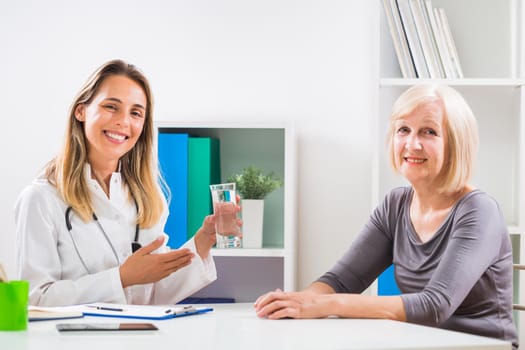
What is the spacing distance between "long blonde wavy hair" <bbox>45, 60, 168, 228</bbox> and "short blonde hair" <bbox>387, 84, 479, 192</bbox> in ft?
2.77

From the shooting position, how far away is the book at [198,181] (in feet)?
9.80

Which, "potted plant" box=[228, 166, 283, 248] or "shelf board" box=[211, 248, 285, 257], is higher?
"potted plant" box=[228, 166, 283, 248]

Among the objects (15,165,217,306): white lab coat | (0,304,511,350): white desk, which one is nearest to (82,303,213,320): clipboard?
(0,304,511,350): white desk

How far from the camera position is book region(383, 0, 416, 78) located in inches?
115

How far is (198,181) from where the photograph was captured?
9.83 ft

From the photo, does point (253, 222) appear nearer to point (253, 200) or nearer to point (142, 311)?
point (253, 200)

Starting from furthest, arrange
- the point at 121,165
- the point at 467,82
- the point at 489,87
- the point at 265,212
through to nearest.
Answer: the point at 265,212 → the point at 489,87 → the point at 467,82 → the point at 121,165

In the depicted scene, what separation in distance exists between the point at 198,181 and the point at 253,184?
22 cm

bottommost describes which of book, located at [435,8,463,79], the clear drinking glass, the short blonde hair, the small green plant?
the clear drinking glass

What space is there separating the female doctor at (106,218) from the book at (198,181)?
510mm

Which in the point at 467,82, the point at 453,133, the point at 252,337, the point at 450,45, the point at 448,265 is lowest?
the point at 252,337

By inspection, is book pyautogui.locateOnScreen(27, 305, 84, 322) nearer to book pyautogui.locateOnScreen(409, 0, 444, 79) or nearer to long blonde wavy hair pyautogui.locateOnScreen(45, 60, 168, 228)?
long blonde wavy hair pyautogui.locateOnScreen(45, 60, 168, 228)

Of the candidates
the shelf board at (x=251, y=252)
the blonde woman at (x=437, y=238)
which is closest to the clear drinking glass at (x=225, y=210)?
the blonde woman at (x=437, y=238)

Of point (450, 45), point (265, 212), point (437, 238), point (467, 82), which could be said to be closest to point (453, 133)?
point (437, 238)
